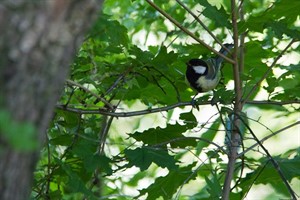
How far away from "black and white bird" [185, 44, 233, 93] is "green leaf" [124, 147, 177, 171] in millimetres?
840

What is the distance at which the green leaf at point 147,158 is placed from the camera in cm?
249

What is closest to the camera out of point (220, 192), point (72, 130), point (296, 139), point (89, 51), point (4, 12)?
point (4, 12)

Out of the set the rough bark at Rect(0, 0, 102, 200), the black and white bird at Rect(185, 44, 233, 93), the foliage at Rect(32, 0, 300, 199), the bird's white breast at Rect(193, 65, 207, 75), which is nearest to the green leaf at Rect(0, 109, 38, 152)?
the rough bark at Rect(0, 0, 102, 200)

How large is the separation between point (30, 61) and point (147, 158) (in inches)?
55.1

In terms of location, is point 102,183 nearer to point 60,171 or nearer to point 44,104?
point 60,171

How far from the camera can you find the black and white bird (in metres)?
3.35

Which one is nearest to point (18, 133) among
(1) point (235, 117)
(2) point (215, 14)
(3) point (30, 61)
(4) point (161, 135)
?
(3) point (30, 61)

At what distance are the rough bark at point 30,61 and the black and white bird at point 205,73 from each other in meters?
2.11

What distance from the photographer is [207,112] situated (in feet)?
17.5

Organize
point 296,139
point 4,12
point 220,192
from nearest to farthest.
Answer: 1. point 4,12
2. point 220,192
3. point 296,139

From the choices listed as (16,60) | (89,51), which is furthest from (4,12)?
(89,51)

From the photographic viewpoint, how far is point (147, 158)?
8.20ft

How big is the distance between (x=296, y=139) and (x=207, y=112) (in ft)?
6.07

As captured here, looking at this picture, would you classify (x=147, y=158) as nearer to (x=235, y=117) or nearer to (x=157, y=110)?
(x=157, y=110)
